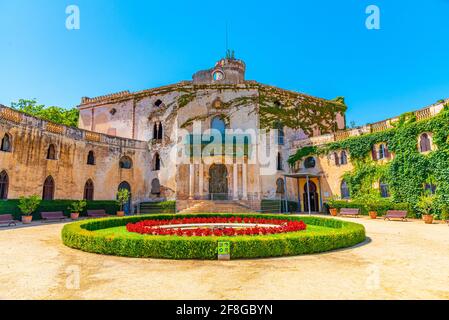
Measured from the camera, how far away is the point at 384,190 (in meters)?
22.9

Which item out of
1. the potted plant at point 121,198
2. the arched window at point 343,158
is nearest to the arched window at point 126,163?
the potted plant at point 121,198

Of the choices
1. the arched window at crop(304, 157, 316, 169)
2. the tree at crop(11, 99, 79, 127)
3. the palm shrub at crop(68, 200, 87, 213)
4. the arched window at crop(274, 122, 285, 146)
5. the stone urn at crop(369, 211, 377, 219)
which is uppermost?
the tree at crop(11, 99, 79, 127)

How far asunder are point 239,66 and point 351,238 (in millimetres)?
33229

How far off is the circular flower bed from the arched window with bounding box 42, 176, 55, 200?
38.3 ft

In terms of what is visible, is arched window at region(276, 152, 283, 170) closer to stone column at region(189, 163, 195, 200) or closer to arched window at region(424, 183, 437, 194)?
stone column at region(189, 163, 195, 200)

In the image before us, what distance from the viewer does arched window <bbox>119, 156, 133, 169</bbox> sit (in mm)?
29766

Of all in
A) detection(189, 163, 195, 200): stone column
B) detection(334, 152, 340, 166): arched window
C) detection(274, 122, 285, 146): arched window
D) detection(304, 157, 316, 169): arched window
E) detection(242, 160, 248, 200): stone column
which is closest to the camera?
detection(334, 152, 340, 166): arched window

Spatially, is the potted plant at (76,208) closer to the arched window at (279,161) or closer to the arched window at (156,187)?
the arched window at (156,187)

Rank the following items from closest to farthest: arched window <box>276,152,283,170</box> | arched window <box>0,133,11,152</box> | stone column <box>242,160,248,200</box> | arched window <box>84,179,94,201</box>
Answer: arched window <box>0,133,11,152</box>, arched window <box>84,179,94,201</box>, stone column <box>242,160,248,200</box>, arched window <box>276,152,283,170</box>

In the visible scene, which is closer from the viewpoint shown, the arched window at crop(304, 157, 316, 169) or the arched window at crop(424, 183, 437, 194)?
the arched window at crop(424, 183, 437, 194)

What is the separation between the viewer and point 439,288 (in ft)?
16.8

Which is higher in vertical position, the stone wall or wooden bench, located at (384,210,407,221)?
the stone wall

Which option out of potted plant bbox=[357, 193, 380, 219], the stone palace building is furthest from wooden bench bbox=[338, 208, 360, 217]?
the stone palace building

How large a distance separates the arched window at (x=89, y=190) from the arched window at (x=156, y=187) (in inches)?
263
